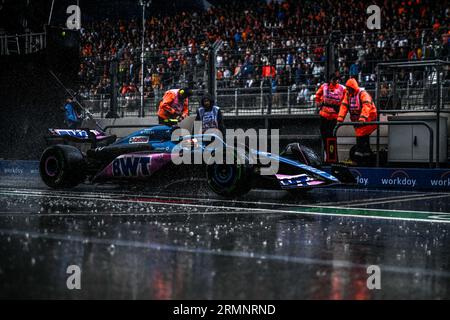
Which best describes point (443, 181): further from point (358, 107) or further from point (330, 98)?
point (330, 98)

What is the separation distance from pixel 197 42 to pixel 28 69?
14.6 m

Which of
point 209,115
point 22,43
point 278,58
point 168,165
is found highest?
point 22,43

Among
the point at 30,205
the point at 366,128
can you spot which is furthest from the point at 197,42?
the point at 30,205

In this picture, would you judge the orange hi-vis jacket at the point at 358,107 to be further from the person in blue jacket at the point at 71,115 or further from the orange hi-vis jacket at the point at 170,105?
the person in blue jacket at the point at 71,115

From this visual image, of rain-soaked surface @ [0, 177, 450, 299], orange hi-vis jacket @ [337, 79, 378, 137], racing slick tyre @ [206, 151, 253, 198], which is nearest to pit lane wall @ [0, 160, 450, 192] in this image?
orange hi-vis jacket @ [337, 79, 378, 137]

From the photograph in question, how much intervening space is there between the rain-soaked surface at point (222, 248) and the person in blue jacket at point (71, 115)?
7.24 metres

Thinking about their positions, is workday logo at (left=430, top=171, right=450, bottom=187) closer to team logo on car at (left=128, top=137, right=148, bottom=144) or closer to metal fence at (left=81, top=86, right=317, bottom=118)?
metal fence at (left=81, top=86, right=317, bottom=118)

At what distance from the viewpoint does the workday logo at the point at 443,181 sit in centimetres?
1118

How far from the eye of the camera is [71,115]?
633 inches

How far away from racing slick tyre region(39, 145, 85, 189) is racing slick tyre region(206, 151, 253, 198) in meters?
2.53

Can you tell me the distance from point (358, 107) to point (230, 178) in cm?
474

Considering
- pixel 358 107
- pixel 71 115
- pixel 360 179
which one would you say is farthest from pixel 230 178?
pixel 71 115

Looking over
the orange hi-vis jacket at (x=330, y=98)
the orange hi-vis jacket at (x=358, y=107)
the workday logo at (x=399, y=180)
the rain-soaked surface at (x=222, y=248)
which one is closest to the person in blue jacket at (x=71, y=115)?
the orange hi-vis jacket at (x=330, y=98)

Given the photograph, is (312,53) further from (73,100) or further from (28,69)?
(28,69)
